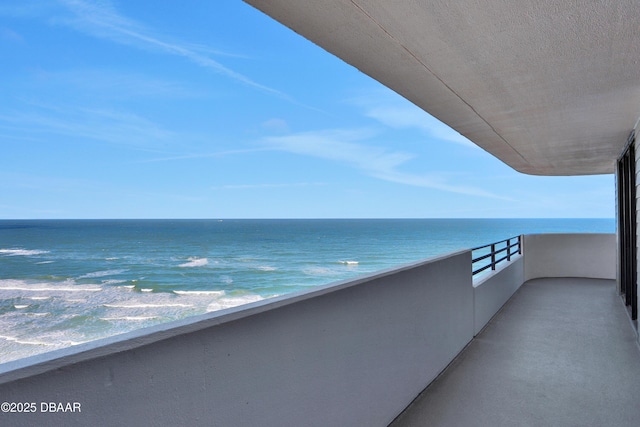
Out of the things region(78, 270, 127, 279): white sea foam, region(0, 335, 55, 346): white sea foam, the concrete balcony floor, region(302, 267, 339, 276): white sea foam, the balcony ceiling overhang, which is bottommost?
region(0, 335, 55, 346): white sea foam

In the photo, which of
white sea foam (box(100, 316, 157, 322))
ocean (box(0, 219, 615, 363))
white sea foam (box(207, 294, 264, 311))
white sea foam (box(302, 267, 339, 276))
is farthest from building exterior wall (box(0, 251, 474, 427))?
white sea foam (box(302, 267, 339, 276))

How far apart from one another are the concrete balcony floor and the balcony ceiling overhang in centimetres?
204

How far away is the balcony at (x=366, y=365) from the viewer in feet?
2.78

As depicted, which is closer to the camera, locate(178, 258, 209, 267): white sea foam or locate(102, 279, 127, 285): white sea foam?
locate(102, 279, 127, 285): white sea foam

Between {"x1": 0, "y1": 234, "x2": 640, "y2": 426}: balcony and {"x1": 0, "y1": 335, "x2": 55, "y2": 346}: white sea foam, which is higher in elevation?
{"x1": 0, "y1": 234, "x2": 640, "y2": 426}: balcony

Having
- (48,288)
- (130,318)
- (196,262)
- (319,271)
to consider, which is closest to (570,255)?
(130,318)

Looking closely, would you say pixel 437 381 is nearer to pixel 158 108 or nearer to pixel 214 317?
pixel 214 317

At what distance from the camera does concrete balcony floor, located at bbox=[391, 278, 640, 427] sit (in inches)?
88.1

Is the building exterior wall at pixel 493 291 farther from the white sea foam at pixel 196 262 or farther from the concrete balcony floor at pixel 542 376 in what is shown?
the white sea foam at pixel 196 262

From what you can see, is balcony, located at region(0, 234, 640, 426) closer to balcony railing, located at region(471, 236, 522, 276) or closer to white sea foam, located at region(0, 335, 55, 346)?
balcony railing, located at region(471, 236, 522, 276)

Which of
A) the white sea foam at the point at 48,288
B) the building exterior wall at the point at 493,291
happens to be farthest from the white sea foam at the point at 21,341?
the building exterior wall at the point at 493,291

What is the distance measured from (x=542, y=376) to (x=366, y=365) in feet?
5.92

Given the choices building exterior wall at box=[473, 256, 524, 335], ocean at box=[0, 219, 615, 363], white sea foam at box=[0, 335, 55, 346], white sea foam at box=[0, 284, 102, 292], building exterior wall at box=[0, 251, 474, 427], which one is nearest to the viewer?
building exterior wall at box=[0, 251, 474, 427]

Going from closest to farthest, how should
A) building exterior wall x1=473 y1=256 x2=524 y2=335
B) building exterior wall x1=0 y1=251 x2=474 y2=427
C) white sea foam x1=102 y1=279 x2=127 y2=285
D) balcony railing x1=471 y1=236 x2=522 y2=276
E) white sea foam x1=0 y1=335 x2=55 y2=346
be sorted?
1. building exterior wall x1=0 y1=251 x2=474 y2=427
2. building exterior wall x1=473 y1=256 x2=524 y2=335
3. balcony railing x1=471 y1=236 x2=522 y2=276
4. white sea foam x1=0 y1=335 x2=55 y2=346
5. white sea foam x1=102 y1=279 x2=127 y2=285
